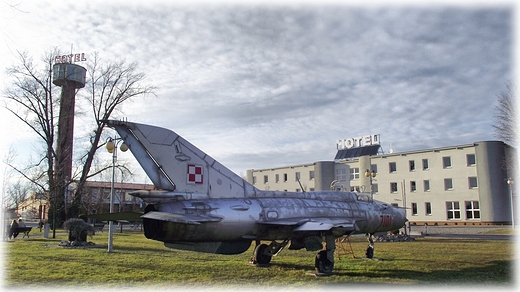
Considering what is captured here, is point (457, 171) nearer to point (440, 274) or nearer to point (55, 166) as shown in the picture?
point (440, 274)

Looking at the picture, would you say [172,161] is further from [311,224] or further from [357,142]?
[357,142]

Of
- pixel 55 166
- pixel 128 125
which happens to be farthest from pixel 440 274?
pixel 55 166

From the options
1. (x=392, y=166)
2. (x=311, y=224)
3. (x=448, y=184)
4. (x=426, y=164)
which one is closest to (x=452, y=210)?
(x=448, y=184)

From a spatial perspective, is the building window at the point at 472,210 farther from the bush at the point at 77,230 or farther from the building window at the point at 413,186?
the bush at the point at 77,230

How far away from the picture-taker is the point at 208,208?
10336mm

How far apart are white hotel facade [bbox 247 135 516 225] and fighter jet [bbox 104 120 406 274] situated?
79.0 feet

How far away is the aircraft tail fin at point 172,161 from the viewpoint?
33.8 ft

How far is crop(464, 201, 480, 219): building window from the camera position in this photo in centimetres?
4281

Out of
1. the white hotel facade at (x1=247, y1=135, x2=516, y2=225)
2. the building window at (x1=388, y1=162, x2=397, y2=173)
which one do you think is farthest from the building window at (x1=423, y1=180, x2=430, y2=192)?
the building window at (x1=388, y1=162, x2=397, y2=173)

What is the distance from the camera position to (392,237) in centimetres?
2445

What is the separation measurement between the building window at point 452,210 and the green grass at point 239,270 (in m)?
30.1

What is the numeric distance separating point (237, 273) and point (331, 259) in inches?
112

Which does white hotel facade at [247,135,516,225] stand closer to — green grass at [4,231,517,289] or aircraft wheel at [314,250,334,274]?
green grass at [4,231,517,289]

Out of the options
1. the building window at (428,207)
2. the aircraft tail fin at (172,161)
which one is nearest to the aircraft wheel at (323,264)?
the aircraft tail fin at (172,161)
